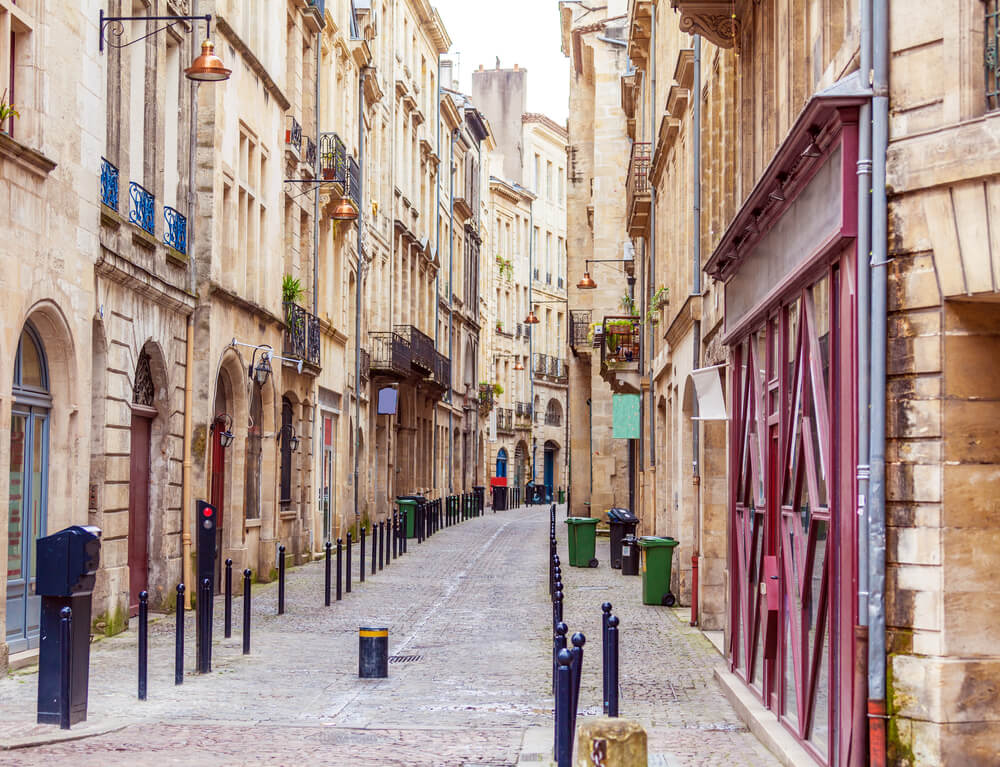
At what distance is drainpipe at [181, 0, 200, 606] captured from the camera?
61.5 feet

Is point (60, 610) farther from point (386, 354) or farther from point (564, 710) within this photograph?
point (386, 354)

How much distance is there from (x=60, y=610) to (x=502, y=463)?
65693mm

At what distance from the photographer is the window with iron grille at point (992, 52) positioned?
22.7ft

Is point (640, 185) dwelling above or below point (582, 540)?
above

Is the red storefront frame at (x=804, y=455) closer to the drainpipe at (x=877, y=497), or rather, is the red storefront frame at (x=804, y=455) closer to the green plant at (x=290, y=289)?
the drainpipe at (x=877, y=497)

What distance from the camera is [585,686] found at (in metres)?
12.0

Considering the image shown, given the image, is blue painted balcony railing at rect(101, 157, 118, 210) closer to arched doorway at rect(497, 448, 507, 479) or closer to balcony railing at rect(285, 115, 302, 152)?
balcony railing at rect(285, 115, 302, 152)

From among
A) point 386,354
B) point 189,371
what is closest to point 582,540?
point 189,371

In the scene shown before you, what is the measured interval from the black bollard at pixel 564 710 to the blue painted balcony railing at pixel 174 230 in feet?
38.4

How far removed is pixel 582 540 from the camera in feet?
86.4

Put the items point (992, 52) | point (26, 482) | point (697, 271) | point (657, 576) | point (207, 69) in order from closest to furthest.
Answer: point (992, 52), point (26, 482), point (207, 69), point (697, 271), point (657, 576)

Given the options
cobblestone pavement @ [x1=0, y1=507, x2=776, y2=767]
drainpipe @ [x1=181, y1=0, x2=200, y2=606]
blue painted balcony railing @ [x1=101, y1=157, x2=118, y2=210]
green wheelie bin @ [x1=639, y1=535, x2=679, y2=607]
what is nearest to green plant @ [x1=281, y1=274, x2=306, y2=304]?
drainpipe @ [x1=181, y1=0, x2=200, y2=606]

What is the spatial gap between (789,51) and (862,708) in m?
5.24

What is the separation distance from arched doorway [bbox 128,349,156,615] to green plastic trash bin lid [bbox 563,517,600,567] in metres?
9.88
